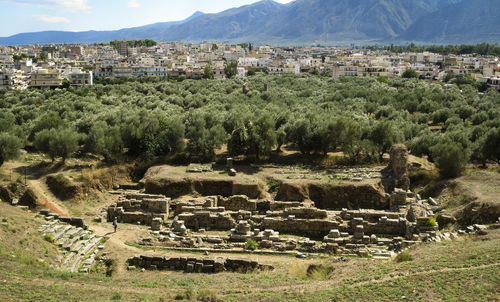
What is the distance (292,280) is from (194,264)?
215 inches

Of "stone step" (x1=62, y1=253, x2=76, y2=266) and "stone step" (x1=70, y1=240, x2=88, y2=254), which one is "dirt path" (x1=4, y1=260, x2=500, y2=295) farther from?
"stone step" (x1=70, y1=240, x2=88, y2=254)

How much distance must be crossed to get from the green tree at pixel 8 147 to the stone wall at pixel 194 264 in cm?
1809

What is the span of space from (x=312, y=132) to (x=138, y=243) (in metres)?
19.7

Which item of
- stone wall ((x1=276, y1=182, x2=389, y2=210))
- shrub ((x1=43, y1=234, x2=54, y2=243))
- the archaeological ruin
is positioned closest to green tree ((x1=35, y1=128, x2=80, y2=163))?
the archaeological ruin

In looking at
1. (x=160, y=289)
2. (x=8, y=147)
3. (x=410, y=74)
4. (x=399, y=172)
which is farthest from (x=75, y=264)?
(x=410, y=74)

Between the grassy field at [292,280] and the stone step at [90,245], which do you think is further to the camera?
the stone step at [90,245]

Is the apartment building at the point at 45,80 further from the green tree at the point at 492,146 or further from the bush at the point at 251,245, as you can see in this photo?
the green tree at the point at 492,146

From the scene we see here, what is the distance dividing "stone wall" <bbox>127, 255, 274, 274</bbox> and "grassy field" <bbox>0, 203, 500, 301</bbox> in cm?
70

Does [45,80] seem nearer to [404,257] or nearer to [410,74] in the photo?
[410,74]

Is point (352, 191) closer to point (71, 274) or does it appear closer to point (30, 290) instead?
point (71, 274)

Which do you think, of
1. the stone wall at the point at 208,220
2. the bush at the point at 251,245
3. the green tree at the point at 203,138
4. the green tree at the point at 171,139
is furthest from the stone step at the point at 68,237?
the green tree at the point at 203,138

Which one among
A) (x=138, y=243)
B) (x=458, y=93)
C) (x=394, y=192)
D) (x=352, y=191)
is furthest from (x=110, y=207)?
(x=458, y=93)

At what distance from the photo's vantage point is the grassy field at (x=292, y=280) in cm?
1697

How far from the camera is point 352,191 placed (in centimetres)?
3281
